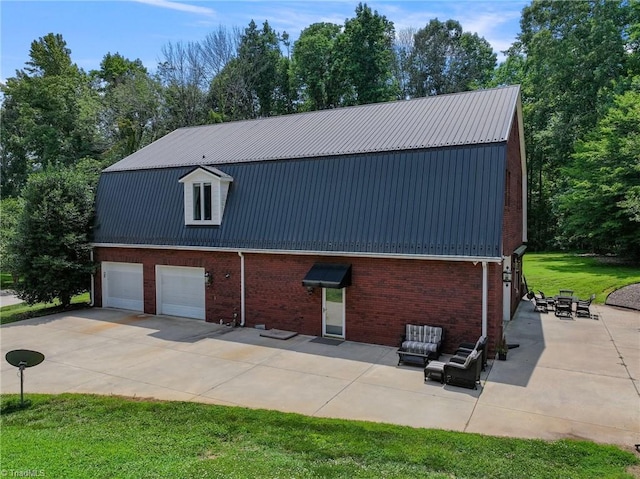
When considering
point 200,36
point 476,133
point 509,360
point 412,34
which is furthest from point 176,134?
point 412,34

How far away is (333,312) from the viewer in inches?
510

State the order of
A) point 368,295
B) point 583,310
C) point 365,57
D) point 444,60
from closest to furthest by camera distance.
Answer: point 368,295
point 583,310
point 365,57
point 444,60

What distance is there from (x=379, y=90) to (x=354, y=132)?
28857 mm

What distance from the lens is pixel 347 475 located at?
552 cm

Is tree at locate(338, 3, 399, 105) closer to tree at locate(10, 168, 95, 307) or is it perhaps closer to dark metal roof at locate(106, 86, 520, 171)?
dark metal roof at locate(106, 86, 520, 171)

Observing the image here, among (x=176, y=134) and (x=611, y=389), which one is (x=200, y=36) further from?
(x=611, y=389)

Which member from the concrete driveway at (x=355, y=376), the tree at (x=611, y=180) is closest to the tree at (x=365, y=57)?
the tree at (x=611, y=180)

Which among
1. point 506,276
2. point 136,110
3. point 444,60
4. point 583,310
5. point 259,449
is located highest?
point 444,60

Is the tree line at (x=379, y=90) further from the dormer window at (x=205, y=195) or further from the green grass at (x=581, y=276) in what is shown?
the dormer window at (x=205, y=195)

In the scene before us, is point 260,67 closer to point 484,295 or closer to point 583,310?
point 583,310

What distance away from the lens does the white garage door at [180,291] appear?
51.5ft

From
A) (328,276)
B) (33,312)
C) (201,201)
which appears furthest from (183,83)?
(328,276)

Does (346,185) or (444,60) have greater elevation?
(444,60)

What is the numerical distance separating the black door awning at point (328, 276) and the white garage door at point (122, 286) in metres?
8.18
